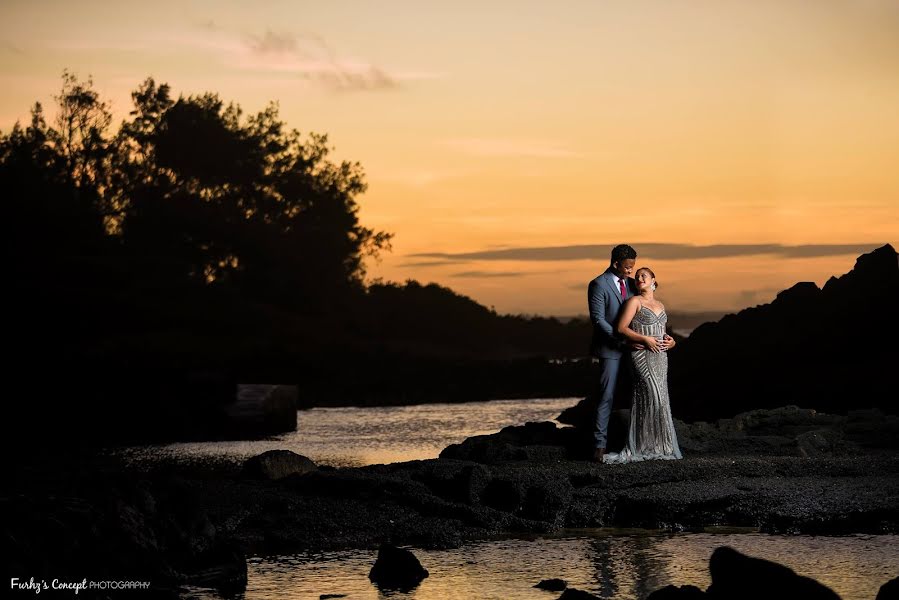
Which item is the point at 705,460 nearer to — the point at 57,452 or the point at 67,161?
the point at 57,452

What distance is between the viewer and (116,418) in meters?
32.4

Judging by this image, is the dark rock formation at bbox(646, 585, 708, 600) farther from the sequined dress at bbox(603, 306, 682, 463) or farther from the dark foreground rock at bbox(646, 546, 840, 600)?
the sequined dress at bbox(603, 306, 682, 463)

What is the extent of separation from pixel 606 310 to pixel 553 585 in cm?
680

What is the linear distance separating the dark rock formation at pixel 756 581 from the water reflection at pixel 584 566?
1.24 m

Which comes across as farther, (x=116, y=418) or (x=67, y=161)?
(x=67, y=161)

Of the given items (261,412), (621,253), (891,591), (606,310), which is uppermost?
(621,253)

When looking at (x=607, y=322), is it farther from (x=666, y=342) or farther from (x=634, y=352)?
(x=666, y=342)

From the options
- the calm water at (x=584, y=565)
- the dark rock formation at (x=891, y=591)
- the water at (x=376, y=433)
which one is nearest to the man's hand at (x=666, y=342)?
the calm water at (x=584, y=565)

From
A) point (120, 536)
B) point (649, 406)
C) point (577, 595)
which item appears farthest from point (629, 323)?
point (577, 595)

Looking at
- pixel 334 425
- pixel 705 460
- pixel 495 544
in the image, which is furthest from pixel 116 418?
pixel 495 544

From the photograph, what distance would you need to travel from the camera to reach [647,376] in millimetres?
17031

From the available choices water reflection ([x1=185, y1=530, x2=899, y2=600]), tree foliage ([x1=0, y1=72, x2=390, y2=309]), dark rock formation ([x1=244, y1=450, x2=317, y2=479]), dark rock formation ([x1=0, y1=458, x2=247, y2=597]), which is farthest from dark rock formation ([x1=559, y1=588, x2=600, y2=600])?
tree foliage ([x1=0, y1=72, x2=390, y2=309])

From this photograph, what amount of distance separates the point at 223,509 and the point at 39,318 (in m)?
36.1

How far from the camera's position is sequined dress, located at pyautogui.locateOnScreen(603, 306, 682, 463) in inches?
669
